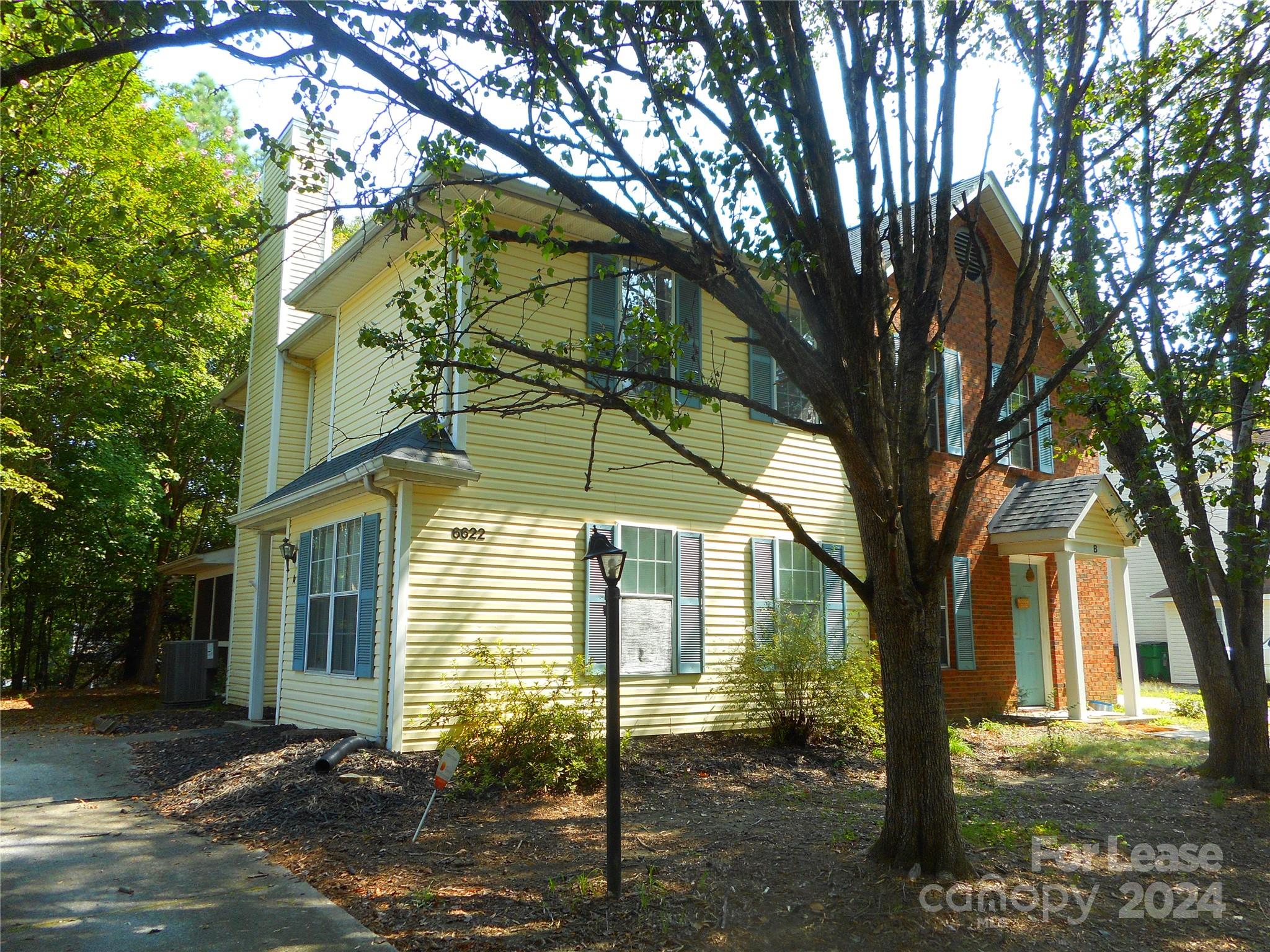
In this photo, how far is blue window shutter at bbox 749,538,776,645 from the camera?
37.1 feet

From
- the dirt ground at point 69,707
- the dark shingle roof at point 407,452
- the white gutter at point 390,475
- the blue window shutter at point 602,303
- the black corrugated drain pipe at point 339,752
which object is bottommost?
the dirt ground at point 69,707

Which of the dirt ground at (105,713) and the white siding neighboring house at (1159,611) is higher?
the white siding neighboring house at (1159,611)

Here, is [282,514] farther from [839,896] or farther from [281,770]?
[839,896]

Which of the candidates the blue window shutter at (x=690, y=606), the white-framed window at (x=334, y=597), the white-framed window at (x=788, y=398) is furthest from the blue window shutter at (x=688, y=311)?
the white-framed window at (x=334, y=597)

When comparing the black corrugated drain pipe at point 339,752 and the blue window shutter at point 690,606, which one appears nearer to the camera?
the black corrugated drain pipe at point 339,752

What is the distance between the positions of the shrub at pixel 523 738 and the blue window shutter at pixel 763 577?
127 inches

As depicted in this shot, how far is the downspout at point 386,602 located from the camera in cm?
877

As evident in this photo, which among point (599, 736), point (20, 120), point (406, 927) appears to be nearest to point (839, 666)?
point (599, 736)

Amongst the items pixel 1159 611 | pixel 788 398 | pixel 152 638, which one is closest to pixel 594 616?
pixel 788 398

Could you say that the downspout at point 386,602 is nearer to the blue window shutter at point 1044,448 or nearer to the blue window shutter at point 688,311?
the blue window shutter at point 688,311

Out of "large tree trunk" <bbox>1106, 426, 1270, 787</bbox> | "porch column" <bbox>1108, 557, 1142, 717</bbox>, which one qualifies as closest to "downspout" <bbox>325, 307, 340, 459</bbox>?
"large tree trunk" <bbox>1106, 426, 1270, 787</bbox>

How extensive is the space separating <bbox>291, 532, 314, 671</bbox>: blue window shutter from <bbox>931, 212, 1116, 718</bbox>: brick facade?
8263mm

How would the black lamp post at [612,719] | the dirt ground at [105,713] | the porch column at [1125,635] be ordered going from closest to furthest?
the black lamp post at [612,719]
the dirt ground at [105,713]
the porch column at [1125,635]

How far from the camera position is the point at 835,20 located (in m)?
5.88
